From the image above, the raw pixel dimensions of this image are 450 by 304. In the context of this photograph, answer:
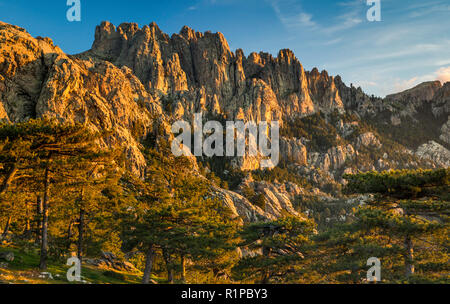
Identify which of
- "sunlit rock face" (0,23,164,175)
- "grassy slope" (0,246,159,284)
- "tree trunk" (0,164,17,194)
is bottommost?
"grassy slope" (0,246,159,284)

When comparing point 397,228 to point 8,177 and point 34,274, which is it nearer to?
point 34,274

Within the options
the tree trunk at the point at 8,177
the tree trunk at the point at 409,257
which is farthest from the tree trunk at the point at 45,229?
the tree trunk at the point at 409,257

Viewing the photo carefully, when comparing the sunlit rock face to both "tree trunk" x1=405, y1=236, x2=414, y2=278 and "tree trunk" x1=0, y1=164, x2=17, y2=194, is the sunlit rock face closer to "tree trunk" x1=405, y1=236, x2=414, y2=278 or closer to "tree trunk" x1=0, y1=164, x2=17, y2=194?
"tree trunk" x1=0, y1=164, x2=17, y2=194

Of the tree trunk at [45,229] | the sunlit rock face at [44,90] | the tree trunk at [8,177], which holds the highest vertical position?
the sunlit rock face at [44,90]

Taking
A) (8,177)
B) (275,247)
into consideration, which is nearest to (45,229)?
(8,177)

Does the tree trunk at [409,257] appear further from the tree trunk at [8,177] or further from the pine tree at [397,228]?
the tree trunk at [8,177]

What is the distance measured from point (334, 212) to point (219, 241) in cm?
17769

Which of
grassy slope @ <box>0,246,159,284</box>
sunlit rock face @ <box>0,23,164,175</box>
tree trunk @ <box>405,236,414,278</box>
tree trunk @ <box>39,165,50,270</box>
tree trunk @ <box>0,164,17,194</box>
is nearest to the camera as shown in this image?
grassy slope @ <box>0,246,159,284</box>

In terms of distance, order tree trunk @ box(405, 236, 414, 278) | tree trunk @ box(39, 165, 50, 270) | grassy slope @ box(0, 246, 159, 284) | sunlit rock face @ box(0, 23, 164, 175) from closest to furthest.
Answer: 1. grassy slope @ box(0, 246, 159, 284)
2. tree trunk @ box(405, 236, 414, 278)
3. tree trunk @ box(39, 165, 50, 270)
4. sunlit rock face @ box(0, 23, 164, 175)

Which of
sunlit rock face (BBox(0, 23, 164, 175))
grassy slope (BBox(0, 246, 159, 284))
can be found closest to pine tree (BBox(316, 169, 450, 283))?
grassy slope (BBox(0, 246, 159, 284))

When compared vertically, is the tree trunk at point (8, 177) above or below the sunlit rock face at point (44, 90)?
below

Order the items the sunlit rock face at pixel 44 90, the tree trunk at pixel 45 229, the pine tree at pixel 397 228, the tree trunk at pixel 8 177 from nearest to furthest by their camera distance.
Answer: the pine tree at pixel 397 228 → the tree trunk at pixel 8 177 → the tree trunk at pixel 45 229 → the sunlit rock face at pixel 44 90
